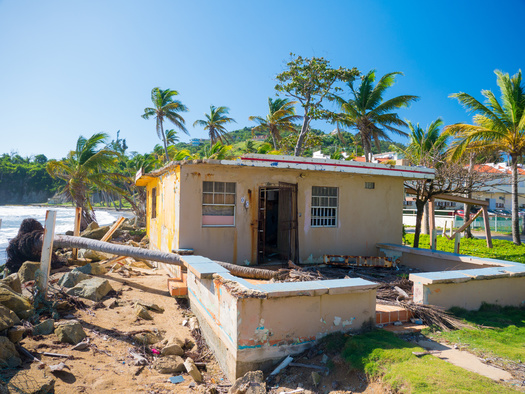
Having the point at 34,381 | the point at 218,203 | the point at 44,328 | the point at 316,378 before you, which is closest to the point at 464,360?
the point at 316,378

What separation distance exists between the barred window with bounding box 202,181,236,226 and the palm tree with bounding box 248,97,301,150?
62.7ft

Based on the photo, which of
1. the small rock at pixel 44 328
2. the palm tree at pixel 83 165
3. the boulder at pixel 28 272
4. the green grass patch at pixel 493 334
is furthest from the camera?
the palm tree at pixel 83 165

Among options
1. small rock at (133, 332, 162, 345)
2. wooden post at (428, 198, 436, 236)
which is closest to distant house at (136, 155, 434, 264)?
wooden post at (428, 198, 436, 236)

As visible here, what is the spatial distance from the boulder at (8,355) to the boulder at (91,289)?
10.1ft

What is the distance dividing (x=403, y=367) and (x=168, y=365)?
11.1ft

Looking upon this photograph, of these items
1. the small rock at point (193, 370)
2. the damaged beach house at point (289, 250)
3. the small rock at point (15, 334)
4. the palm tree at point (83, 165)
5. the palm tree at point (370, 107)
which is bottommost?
the small rock at point (193, 370)

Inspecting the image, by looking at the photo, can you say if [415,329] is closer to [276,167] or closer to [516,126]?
[276,167]

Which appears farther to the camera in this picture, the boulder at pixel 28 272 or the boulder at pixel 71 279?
the boulder at pixel 28 272

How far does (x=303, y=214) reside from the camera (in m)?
10.8

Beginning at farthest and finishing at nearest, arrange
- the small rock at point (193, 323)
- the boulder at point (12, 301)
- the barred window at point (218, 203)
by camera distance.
→ 1. the barred window at point (218, 203)
2. the small rock at point (193, 323)
3. the boulder at point (12, 301)

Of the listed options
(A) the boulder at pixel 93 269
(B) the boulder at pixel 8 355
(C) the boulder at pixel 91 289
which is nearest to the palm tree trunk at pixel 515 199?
(A) the boulder at pixel 93 269

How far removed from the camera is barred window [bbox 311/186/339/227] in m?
11.0

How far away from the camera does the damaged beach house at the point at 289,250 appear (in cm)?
495

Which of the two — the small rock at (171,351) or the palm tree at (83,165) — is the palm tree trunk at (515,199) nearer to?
the small rock at (171,351)
